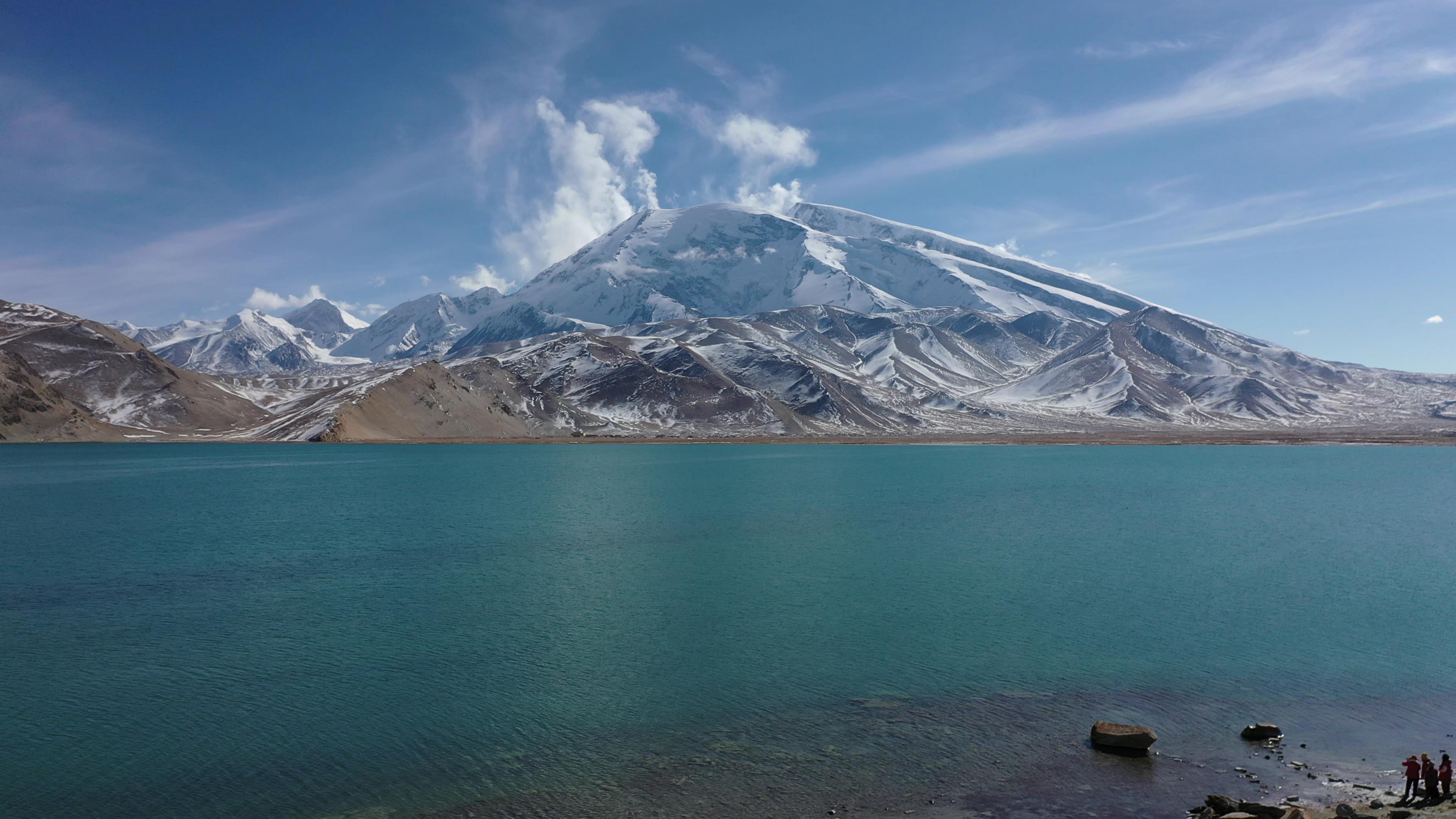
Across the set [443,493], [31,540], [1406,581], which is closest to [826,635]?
[1406,581]

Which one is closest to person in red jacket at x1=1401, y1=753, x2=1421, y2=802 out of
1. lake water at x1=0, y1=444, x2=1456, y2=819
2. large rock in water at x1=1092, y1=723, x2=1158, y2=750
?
lake water at x1=0, y1=444, x2=1456, y2=819

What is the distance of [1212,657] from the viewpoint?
41.8 metres

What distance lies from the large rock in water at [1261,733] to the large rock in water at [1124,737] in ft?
11.6

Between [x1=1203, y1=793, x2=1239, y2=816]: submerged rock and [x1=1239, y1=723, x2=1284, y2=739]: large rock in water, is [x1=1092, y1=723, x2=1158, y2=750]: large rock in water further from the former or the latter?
[x1=1203, y1=793, x2=1239, y2=816]: submerged rock

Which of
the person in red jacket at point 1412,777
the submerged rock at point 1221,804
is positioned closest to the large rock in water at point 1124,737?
the submerged rock at point 1221,804

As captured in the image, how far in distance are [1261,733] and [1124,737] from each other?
224 inches

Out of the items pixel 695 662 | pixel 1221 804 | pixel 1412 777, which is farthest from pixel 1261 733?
pixel 695 662

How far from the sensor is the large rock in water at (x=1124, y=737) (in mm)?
30375

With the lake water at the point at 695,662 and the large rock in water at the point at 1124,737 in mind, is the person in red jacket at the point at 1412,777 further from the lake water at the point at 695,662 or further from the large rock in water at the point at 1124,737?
the large rock in water at the point at 1124,737

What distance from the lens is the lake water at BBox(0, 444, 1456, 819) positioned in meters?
28.0

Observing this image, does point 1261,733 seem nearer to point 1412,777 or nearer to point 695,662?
point 1412,777

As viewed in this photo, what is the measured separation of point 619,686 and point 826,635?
1274cm

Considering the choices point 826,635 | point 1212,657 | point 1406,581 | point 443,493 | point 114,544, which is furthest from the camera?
point 443,493

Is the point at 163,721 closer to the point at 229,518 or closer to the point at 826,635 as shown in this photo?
the point at 826,635
